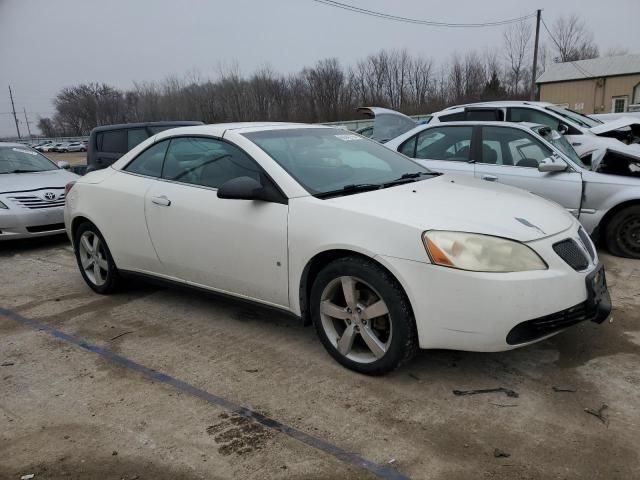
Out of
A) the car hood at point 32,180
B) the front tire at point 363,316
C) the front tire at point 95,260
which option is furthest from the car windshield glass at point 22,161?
the front tire at point 363,316

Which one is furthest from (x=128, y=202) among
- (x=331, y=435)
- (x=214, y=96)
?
(x=214, y=96)

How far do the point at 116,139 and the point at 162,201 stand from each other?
5810mm

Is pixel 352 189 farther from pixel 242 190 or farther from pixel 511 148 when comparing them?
pixel 511 148

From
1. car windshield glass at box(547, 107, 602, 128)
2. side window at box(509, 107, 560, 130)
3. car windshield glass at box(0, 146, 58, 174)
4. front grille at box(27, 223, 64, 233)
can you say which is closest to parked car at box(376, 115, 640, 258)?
side window at box(509, 107, 560, 130)

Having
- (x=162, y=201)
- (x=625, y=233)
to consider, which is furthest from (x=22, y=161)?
(x=625, y=233)

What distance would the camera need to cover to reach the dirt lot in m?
2.47

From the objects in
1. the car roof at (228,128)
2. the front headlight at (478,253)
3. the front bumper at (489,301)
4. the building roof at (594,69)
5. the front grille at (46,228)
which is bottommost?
the front grille at (46,228)

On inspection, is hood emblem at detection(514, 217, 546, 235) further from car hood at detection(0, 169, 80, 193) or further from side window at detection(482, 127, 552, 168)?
car hood at detection(0, 169, 80, 193)

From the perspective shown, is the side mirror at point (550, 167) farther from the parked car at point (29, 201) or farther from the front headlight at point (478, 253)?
the parked car at point (29, 201)

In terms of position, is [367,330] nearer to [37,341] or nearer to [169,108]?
[37,341]

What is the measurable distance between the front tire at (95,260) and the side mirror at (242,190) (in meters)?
1.88

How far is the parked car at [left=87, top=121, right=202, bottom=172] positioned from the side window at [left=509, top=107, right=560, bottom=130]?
5780 millimetres

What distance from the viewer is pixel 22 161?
8258 millimetres

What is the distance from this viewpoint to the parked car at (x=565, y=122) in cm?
788
